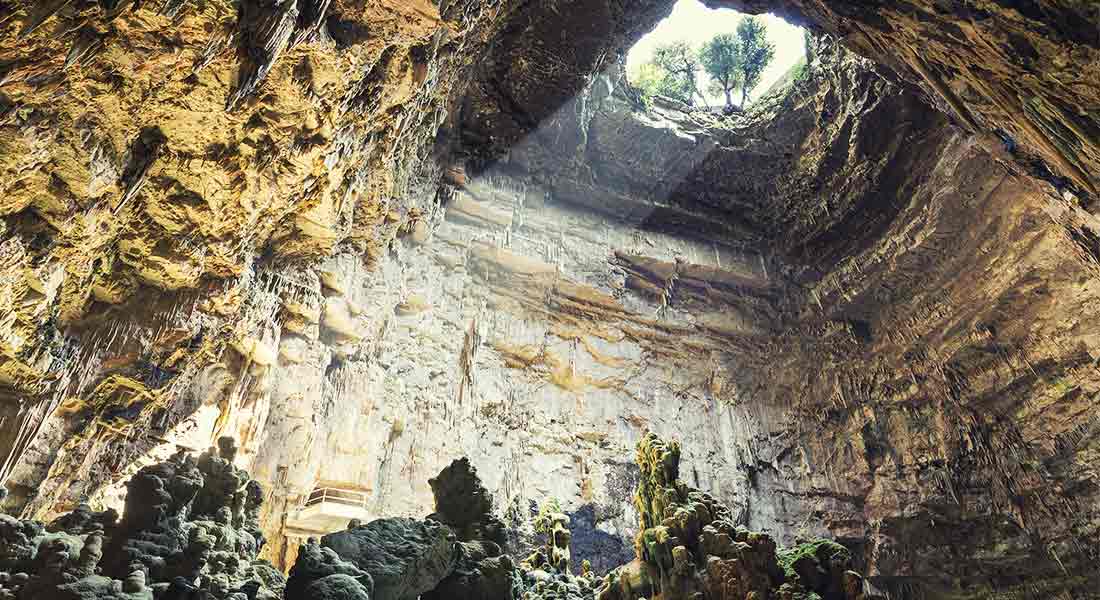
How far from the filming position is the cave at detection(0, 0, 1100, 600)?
532 centimetres

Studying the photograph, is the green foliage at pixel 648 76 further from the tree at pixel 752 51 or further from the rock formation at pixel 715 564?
the rock formation at pixel 715 564

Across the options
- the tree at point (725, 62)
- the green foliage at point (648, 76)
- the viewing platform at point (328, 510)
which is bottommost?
the viewing platform at point (328, 510)

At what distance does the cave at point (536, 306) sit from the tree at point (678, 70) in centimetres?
353

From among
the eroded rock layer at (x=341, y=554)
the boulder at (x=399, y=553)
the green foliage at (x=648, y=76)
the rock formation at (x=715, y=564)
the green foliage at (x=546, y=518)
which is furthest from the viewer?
the green foliage at (x=648, y=76)

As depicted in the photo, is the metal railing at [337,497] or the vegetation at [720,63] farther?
the vegetation at [720,63]

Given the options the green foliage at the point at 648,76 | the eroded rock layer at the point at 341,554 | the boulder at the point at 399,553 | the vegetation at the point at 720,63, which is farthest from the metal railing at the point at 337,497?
the green foliage at the point at 648,76

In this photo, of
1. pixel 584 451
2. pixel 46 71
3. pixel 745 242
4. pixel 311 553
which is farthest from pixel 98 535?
pixel 745 242

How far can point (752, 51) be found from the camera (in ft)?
70.3

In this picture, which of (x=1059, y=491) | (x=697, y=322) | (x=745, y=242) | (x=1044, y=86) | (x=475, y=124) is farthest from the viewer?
(x=745, y=242)

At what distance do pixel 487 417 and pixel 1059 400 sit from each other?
1238cm

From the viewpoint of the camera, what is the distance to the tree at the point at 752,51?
21312 mm

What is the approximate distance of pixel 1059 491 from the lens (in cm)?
1255

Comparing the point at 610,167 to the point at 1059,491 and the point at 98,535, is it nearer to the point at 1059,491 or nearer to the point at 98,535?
the point at 1059,491

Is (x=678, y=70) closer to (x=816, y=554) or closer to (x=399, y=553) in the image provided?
(x=816, y=554)
